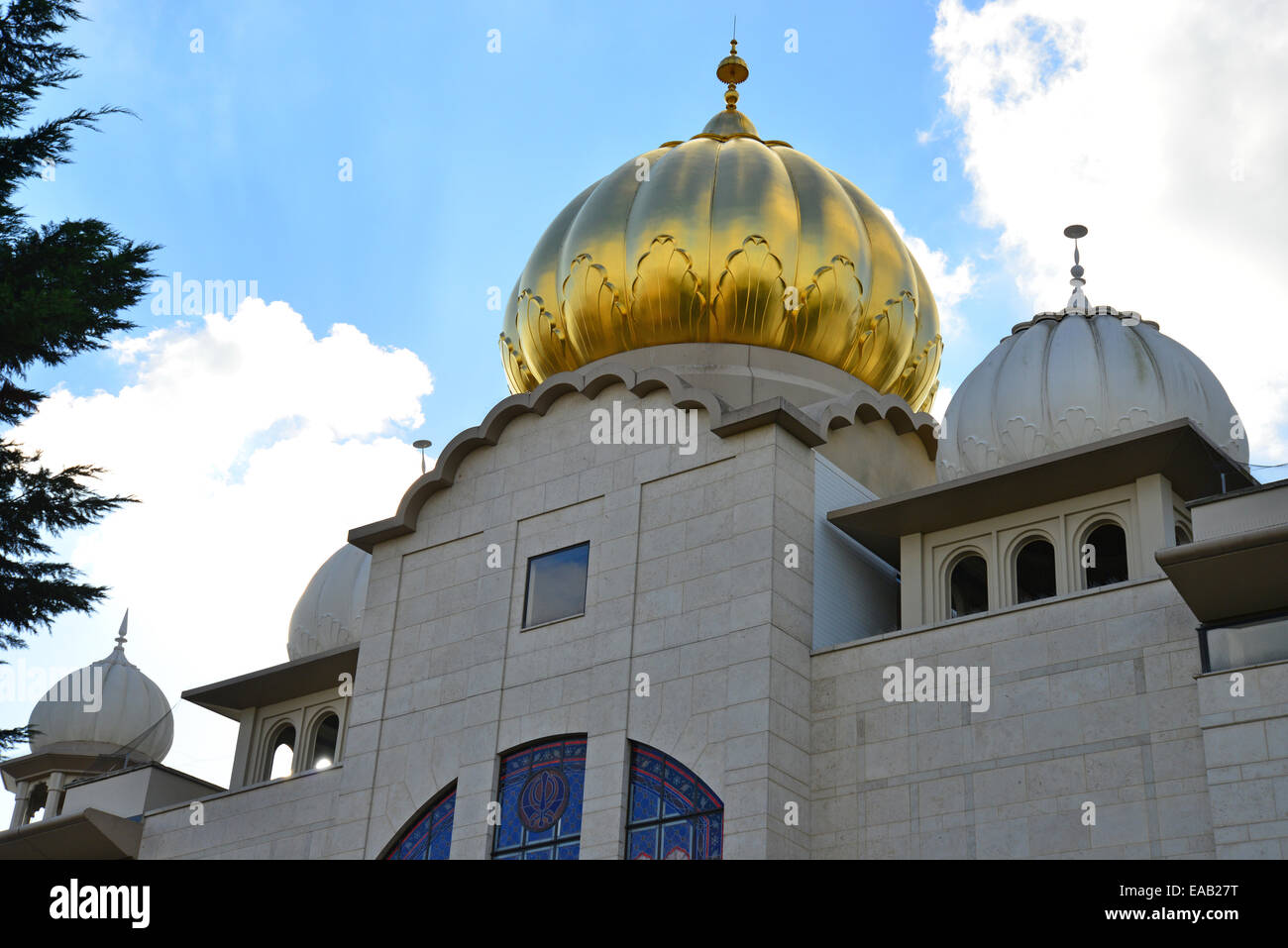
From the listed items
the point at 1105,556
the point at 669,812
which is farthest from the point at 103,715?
the point at 1105,556

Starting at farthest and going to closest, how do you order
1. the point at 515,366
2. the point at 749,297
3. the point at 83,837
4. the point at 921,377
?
the point at 515,366 → the point at 921,377 → the point at 83,837 → the point at 749,297

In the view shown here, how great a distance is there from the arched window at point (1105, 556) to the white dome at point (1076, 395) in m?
0.94

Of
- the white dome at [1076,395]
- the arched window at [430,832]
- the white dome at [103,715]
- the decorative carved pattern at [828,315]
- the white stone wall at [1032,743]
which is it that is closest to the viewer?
the white stone wall at [1032,743]

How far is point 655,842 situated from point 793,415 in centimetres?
450

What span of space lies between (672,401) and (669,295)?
2805 millimetres

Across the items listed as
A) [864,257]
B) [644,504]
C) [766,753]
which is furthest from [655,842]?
[864,257]

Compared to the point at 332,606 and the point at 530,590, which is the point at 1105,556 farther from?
the point at 332,606

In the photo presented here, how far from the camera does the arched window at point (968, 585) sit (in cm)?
1786

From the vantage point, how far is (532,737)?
17.4 meters

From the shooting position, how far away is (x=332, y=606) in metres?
24.8

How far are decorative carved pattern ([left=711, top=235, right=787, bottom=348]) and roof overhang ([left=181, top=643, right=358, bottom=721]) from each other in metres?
6.16

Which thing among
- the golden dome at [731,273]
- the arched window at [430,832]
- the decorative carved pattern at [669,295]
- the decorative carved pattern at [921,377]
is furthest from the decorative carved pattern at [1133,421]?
the arched window at [430,832]

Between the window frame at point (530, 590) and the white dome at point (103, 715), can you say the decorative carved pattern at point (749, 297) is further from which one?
the white dome at point (103, 715)

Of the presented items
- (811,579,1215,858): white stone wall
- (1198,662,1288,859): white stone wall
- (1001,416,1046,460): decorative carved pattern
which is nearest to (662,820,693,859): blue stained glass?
(811,579,1215,858): white stone wall
